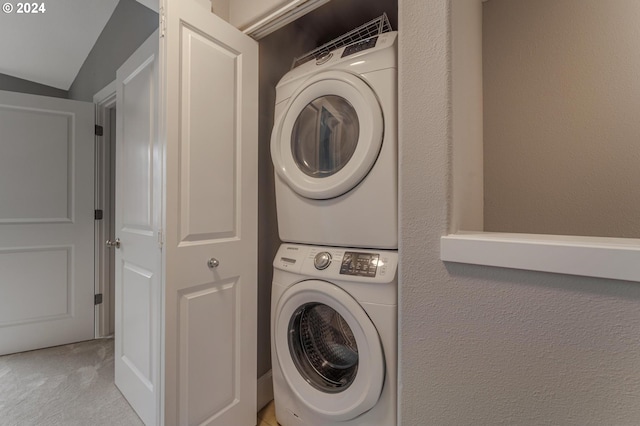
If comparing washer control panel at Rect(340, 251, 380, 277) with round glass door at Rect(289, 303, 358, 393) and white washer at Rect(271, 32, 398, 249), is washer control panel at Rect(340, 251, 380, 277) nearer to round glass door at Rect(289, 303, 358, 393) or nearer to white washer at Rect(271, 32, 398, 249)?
white washer at Rect(271, 32, 398, 249)

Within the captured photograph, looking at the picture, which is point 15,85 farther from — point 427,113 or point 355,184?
point 427,113

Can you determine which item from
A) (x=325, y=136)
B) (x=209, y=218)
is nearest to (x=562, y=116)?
(x=325, y=136)

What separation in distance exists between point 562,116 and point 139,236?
6.88 feet

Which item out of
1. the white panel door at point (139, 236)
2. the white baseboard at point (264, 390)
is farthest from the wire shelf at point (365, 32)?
the white baseboard at point (264, 390)

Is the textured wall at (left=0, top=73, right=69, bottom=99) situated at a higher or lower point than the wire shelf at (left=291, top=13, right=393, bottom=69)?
higher

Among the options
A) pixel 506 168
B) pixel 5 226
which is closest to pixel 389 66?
pixel 506 168

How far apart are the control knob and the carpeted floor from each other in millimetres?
1191

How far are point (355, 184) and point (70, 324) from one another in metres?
2.49

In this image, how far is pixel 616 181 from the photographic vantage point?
122 centimetres

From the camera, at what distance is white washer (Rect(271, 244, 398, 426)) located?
3.30 ft

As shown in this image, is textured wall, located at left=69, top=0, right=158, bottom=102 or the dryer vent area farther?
textured wall, located at left=69, top=0, right=158, bottom=102

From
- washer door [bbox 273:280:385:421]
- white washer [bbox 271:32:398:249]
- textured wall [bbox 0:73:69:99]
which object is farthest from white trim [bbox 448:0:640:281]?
textured wall [bbox 0:73:69:99]

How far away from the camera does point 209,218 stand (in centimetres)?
119

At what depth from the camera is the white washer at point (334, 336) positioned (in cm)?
101
